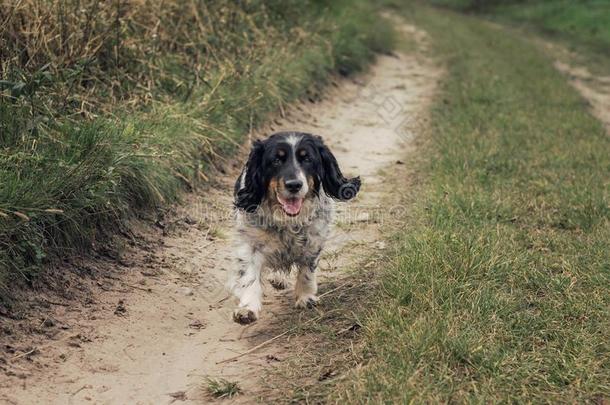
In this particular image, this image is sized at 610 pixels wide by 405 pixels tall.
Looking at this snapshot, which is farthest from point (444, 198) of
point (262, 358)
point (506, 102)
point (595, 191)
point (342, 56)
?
point (342, 56)

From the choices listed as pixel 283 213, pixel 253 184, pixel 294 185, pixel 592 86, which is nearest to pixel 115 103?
pixel 253 184

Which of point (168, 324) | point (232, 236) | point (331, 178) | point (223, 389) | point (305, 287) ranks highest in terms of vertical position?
point (331, 178)

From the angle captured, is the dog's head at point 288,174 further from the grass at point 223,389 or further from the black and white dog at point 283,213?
the grass at point 223,389

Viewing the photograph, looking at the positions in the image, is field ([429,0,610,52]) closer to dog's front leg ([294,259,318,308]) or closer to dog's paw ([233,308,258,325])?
dog's front leg ([294,259,318,308])

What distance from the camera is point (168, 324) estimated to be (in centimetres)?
450

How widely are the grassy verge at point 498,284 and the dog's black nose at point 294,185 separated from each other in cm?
69

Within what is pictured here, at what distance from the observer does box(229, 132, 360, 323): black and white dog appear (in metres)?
4.65

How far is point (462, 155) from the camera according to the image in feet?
25.8

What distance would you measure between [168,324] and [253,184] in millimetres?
977

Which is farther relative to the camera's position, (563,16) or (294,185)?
(563,16)

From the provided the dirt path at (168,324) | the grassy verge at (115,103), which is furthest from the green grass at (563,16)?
the dirt path at (168,324)

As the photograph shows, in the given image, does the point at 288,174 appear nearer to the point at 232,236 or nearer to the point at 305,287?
the point at 305,287

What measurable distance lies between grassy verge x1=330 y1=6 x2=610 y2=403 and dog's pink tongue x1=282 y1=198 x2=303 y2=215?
62 cm

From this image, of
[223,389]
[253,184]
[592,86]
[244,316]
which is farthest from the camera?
[592,86]
